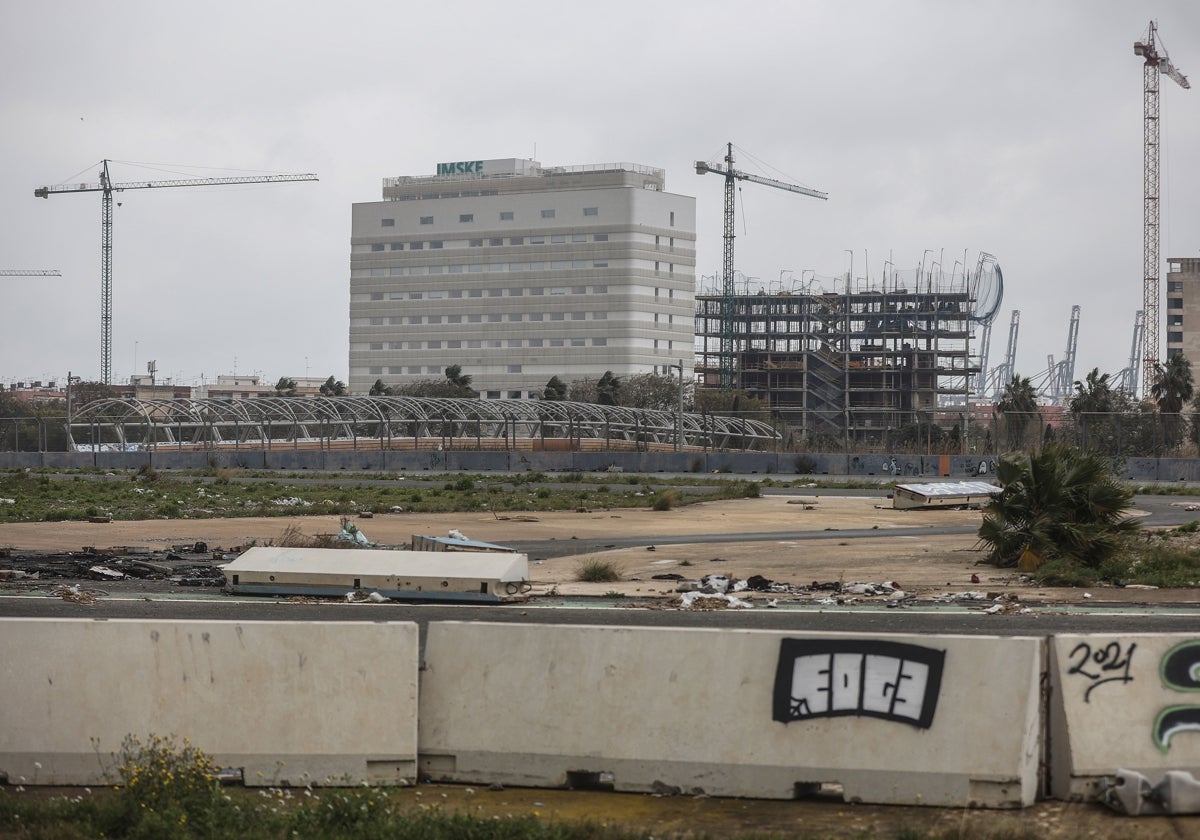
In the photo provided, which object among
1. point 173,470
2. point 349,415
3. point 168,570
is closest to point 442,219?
point 349,415

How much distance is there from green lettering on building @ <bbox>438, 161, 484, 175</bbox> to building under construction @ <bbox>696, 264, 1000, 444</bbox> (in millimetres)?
41126

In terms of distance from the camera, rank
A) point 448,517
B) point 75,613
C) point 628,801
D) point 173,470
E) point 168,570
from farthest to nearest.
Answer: point 173,470, point 448,517, point 168,570, point 75,613, point 628,801

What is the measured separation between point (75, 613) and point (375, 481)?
131 ft

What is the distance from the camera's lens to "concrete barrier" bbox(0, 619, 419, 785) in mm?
8859

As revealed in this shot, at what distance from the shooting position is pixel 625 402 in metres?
136

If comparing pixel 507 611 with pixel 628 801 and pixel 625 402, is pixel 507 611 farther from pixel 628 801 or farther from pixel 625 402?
pixel 625 402

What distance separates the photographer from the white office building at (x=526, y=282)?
169 meters

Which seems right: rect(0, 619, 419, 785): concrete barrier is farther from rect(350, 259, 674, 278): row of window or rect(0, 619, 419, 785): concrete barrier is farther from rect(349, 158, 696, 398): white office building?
rect(350, 259, 674, 278): row of window

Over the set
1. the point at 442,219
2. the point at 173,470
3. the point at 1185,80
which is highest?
the point at 1185,80

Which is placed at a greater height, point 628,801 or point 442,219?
point 442,219

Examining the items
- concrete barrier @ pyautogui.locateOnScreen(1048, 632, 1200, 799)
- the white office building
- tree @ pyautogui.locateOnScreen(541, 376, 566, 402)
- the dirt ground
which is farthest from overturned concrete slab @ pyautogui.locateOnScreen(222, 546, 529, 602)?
the white office building

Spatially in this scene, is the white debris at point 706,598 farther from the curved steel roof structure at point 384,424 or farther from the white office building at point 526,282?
the white office building at point 526,282

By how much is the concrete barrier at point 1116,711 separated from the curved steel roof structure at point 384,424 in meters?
53.7

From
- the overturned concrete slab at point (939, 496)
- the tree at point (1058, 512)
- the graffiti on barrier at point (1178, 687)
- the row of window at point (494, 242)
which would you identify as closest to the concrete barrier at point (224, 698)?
the graffiti on barrier at point (1178, 687)
